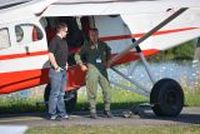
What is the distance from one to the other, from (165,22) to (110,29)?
144 cm

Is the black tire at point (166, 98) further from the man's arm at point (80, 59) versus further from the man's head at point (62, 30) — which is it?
the man's head at point (62, 30)

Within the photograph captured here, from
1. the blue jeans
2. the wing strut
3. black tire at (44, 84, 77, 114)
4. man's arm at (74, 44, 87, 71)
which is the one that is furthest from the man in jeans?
black tire at (44, 84, 77, 114)

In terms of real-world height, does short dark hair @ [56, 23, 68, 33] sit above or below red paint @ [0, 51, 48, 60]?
above

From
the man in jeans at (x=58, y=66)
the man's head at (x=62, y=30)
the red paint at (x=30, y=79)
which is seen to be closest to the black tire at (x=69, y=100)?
the red paint at (x=30, y=79)

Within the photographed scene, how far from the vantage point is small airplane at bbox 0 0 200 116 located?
557 inches

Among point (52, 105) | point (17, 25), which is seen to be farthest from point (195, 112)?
point (17, 25)

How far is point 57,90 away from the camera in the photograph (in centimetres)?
1484

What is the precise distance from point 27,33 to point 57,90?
4.15 ft

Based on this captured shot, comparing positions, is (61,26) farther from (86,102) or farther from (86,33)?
(86,102)

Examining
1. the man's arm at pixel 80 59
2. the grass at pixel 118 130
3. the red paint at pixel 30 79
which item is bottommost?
the grass at pixel 118 130

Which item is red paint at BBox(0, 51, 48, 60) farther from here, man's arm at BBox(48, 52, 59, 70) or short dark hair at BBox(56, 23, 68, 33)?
short dark hair at BBox(56, 23, 68, 33)

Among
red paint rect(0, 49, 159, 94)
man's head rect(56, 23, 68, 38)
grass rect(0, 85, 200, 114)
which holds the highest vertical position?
man's head rect(56, 23, 68, 38)

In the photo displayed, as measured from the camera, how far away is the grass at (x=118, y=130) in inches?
481

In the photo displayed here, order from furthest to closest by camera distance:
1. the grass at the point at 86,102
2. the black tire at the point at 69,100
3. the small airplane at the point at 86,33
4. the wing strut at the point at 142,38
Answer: the grass at the point at 86,102, the black tire at the point at 69,100, the wing strut at the point at 142,38, the small airplane at the point at 86,33
